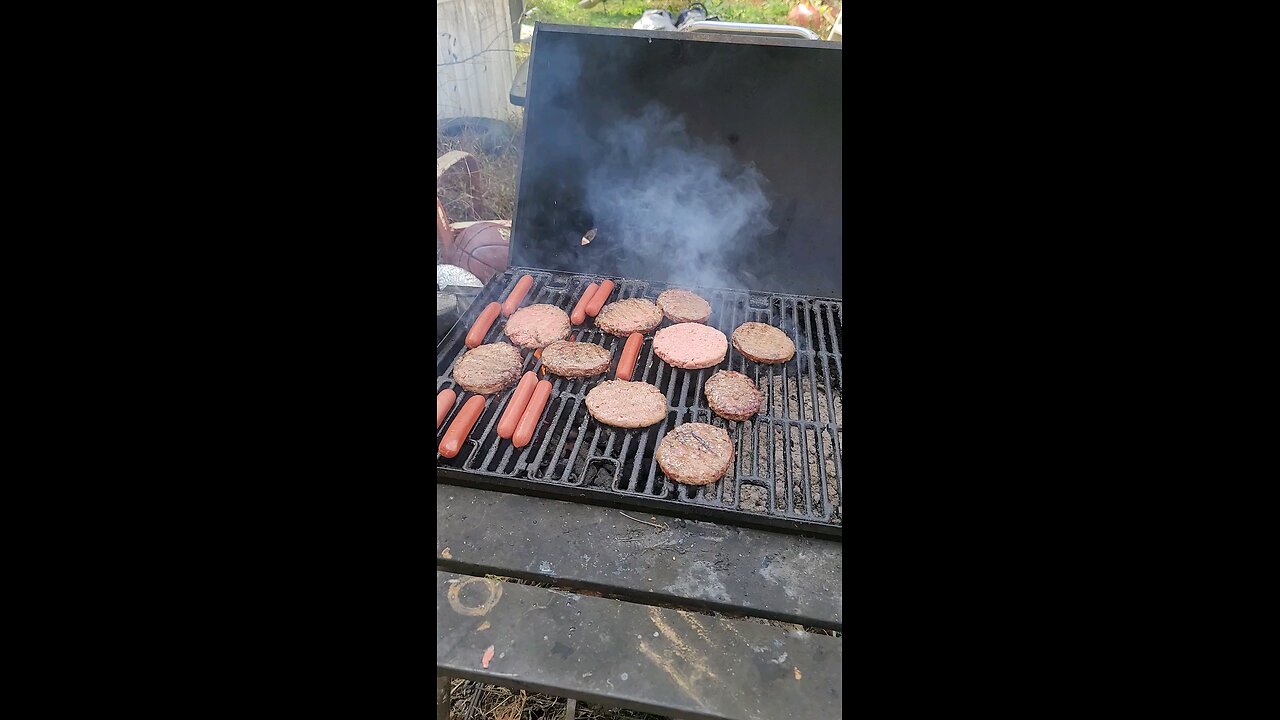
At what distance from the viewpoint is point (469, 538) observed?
2131 millimetres

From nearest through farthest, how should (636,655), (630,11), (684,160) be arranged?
(636,655), (684,160), (630,11)

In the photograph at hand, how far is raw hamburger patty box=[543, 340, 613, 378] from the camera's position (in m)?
2.92

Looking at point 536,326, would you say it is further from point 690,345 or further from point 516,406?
point 690,345

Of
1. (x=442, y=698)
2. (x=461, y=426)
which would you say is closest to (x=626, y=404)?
(x=461, y=426)

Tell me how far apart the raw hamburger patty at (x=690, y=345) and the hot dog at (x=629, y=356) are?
8cm

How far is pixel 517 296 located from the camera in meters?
3.43

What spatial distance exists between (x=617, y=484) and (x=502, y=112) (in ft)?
20.1

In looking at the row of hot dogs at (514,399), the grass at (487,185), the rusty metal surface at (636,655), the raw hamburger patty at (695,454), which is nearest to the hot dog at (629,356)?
the row of hot dogs at (514,399)

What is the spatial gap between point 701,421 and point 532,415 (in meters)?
0.68

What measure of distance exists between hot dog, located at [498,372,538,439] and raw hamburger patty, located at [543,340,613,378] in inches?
4.3

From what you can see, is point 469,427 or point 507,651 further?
point 469,427

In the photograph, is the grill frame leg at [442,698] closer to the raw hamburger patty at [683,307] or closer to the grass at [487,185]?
the raw hamburger patty at [683,307]

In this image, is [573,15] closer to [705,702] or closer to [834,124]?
[834,124]

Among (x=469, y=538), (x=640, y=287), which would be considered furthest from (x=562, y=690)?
(x=640, y=287)
